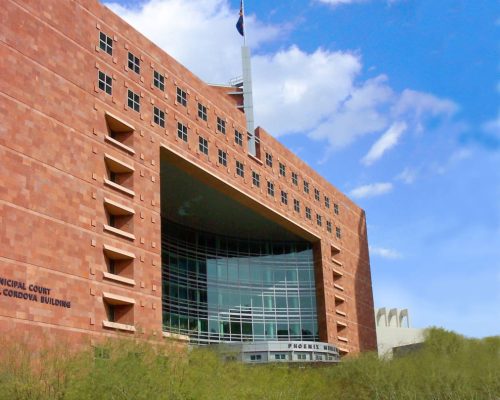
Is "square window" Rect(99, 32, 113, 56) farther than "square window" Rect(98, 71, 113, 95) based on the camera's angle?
Yes

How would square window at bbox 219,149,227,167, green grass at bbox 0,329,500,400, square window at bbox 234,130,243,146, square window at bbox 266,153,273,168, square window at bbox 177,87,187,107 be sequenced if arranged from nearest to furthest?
green grass at bbox 0,329,500,400 → square window at bbox 177,87,187,107 → square window at bbox 219,149,227,167 → square window at bbox 234,130,243,146 → square window at bbox 266,153,273,168

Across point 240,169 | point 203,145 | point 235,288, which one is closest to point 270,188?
point 240,169

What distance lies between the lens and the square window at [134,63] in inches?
1924

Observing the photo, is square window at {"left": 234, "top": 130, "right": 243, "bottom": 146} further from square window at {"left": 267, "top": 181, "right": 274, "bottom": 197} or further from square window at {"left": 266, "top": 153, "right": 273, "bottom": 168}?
square window at {"left": 267, "top": 181, "right": 274, "bottom": 197}

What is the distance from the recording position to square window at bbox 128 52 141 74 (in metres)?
48.9

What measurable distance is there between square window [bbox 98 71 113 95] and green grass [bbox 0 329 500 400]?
1606 cm

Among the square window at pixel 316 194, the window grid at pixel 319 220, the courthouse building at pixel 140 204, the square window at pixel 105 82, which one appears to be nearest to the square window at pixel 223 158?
the courthouse building at pixel 140 204

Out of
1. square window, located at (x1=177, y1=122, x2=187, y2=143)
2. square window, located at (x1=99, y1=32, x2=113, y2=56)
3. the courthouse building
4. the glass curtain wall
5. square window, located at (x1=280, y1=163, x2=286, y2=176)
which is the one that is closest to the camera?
the courthouse building

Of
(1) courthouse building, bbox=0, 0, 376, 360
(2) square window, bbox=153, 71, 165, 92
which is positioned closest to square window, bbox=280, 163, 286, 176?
(1) courthouse building, bbox=0, 0, 376, 360

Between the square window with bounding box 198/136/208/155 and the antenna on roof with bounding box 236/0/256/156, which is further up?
the antenna on roof with bounding box 236/0/256/156

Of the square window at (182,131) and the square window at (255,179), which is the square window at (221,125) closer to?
the square window at (182,131)

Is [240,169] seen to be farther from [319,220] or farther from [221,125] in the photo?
[319,220]

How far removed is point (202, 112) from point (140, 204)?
11628 millimetres

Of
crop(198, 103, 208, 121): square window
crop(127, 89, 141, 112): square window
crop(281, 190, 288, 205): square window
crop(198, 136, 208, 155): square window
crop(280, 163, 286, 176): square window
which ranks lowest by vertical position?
crop(281, 190, 288, 205): square window
